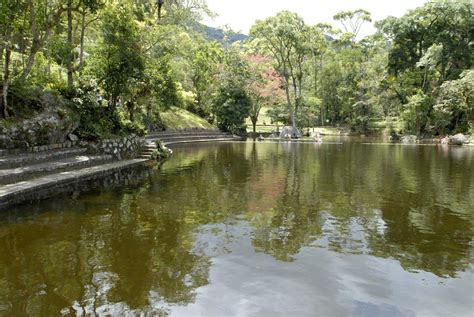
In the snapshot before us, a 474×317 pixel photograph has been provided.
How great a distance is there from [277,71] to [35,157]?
44.9 meters

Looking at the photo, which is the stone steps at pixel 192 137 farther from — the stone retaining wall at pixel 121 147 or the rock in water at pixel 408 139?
the rock in water at pixel 408 139

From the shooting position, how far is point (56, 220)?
370 inches

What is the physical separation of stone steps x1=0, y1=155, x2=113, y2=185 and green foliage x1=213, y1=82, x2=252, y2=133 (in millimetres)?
30398

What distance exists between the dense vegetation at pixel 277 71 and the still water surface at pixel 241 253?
1218cm

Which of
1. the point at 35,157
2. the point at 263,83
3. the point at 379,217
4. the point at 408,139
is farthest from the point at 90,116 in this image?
the point at 408,139

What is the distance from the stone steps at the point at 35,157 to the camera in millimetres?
13539

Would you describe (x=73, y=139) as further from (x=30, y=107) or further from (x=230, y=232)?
(x=230, y=232)

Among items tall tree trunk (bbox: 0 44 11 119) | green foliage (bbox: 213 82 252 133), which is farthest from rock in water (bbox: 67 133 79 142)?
green foliage (bbox: 213 82 252 133)

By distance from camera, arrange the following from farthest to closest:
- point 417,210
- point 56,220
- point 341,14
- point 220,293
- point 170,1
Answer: point 341,14 → point 170,1 → point 417,210 → point 56,220 → point 220,293

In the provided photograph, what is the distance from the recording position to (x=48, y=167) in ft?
47.7

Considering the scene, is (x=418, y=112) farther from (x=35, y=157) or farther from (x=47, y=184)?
(x=47, y=184)

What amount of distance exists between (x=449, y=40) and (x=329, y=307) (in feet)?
167

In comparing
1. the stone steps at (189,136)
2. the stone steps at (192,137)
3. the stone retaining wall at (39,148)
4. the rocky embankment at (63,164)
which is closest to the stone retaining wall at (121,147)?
the rocky embankment at (63,164)

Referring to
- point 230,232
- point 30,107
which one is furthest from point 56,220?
point 30,107
